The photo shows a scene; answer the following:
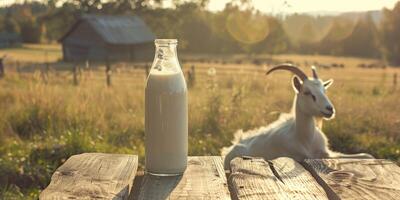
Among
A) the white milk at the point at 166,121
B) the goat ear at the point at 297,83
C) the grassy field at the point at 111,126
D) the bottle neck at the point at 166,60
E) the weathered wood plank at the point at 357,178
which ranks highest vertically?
the bottle neck at the point at 166,60

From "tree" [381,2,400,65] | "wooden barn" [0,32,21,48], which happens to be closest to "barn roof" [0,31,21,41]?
"wooden barn" [0,32,21,48]

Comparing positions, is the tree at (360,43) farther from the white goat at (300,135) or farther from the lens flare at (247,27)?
the white goat at (300,135)

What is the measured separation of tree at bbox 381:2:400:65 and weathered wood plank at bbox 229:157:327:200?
779 centimetres

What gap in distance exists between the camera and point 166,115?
2047 millimetres

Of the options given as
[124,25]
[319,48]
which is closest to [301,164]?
[124,25]

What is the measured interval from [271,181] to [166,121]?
43 cm

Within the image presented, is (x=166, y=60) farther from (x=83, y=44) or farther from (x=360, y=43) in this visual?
(x=360, y=43)

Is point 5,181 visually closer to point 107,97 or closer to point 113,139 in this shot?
point 113,139

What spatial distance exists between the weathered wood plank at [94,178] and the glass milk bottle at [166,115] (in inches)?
5.4

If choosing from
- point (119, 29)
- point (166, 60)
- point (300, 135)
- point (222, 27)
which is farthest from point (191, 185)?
point (222, 27)

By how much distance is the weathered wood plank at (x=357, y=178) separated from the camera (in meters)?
1.82

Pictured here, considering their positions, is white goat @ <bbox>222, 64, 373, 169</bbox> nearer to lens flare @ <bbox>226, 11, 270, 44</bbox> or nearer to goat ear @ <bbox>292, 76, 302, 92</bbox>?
goat ear @ <bbox>292, 76, 302, 92</bbox>

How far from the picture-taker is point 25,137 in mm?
7078

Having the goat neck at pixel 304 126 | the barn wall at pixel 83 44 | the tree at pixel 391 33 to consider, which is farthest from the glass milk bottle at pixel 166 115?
the barn wall at pixel 83 44
